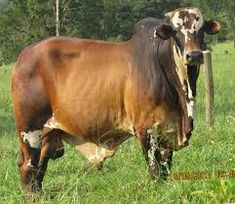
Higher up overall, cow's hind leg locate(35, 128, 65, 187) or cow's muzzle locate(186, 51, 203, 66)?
cow's muzzle locate(186, 51, 203, 66)

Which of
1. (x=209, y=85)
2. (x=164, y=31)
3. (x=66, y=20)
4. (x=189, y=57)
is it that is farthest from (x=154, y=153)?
(x=66, y=20)

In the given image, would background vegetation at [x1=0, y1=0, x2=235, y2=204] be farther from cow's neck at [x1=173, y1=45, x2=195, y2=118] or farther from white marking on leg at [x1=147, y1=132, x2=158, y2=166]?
cow's neck at [x1=173, y1=45, x2=195, y2=118]

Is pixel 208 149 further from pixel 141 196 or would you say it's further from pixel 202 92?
pixel 202 92

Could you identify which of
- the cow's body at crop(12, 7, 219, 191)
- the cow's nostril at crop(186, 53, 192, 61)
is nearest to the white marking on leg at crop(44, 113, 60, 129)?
the cow's body at crop(12, 7, 219, 191)

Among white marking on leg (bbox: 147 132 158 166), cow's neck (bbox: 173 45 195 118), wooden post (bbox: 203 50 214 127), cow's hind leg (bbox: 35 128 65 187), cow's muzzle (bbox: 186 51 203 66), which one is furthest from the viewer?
wooden post (bbox: 203 50 214 127)

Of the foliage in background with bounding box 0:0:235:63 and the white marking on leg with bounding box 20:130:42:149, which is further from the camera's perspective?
the foliage in background with bounding box 0:0:235:63

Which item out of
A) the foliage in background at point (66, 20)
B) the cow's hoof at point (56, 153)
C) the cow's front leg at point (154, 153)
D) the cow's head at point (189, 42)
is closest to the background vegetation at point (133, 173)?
the cow's front leg at point (154, 153)

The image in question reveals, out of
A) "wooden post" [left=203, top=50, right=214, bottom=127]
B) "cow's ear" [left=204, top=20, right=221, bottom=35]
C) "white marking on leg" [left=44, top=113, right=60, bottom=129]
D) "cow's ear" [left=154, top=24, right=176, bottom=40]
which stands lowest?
"wooden post" [left=203, top=50, right=214, bottom=127]

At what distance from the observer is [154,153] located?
18.5 feet

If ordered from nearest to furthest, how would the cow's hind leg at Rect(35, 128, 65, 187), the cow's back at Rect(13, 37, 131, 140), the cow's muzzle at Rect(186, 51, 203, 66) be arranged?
the cow's muzzle at Rect(186, 51, 203, 66), the cow's back at Rect(13, 37, 131, 140), the cow's hind leg at Rect(35, 128, 65, 187)

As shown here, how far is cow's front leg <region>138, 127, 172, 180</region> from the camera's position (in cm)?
556

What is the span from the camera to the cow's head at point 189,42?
16.9ft

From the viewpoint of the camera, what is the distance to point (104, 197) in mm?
5203

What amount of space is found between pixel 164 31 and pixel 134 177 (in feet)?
4.80
